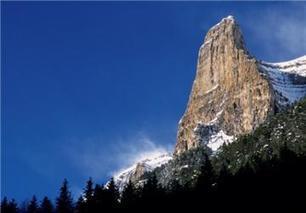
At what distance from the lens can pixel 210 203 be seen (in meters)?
95.2

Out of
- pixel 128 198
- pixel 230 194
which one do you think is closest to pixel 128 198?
pixel 128 198

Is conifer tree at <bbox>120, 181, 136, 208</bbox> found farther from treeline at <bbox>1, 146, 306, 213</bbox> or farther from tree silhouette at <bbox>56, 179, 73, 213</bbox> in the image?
tree silhouette at <bbox>56, 179, 73, 213</bbox>

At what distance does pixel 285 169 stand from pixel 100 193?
27.6 m

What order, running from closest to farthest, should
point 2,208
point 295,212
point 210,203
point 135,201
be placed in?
1. point 295,212
2. point 210,203
3. point 135,201
4. point 2,208

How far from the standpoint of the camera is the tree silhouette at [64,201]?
390 ft

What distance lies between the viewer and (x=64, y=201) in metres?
120

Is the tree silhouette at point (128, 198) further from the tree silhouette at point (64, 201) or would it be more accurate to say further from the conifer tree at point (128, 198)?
the tree silhouette at point (64, 201)

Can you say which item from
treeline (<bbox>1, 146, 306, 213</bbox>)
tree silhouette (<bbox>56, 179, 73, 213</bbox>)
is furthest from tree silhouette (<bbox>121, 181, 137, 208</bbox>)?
tree silhouette (<bbox>56, 179, 73, 213</bbox>)

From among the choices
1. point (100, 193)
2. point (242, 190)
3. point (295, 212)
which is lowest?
point (295, 212)

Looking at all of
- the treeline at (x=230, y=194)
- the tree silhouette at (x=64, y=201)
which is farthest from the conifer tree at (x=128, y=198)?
the tree silhouette at (x=64, y=201)

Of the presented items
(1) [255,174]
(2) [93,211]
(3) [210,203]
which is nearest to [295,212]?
(3) [210,203]

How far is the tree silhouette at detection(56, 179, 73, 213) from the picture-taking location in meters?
119

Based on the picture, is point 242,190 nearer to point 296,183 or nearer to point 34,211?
point 296,183

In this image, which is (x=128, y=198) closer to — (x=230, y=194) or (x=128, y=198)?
(x=128, y=198)
